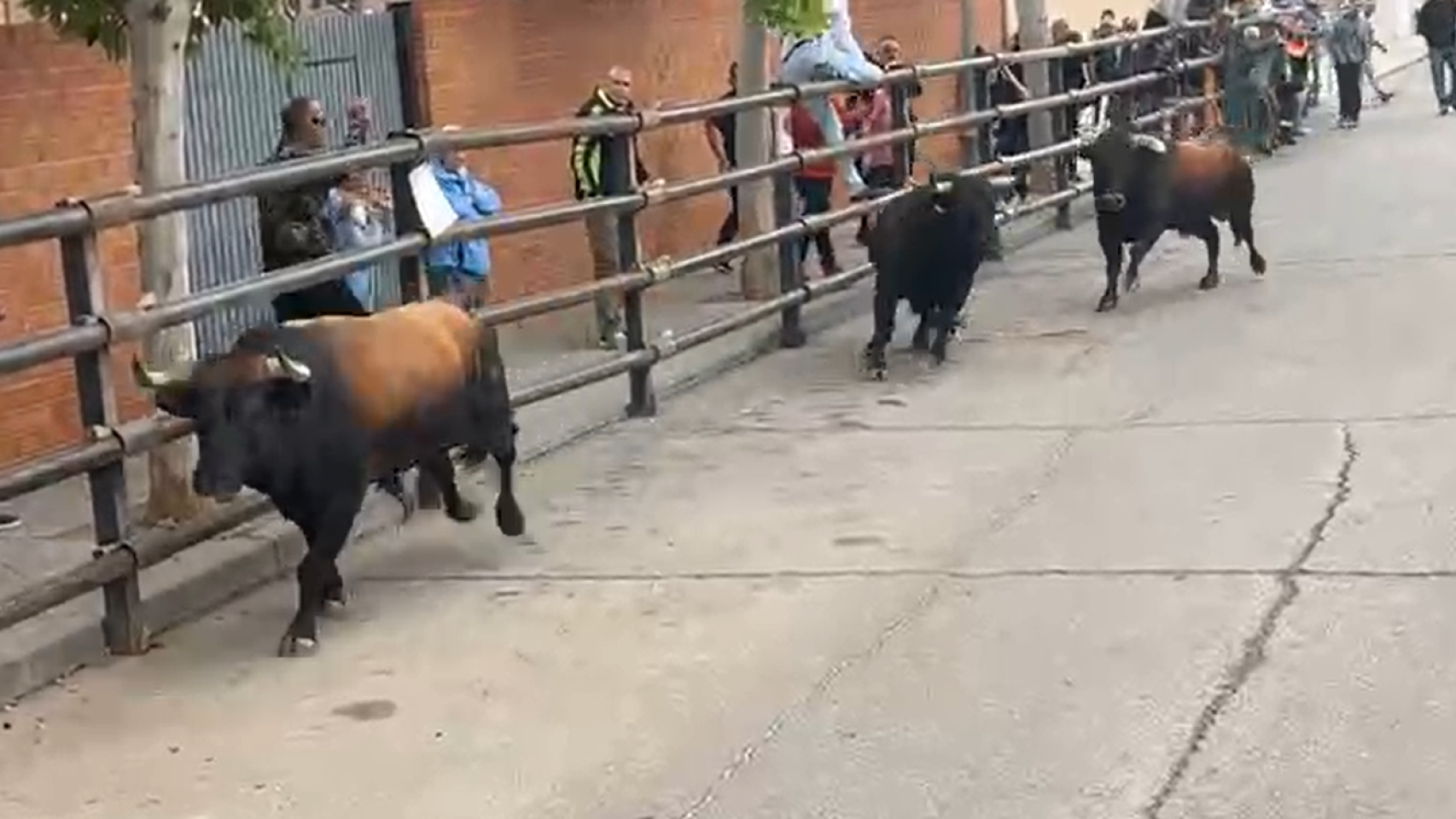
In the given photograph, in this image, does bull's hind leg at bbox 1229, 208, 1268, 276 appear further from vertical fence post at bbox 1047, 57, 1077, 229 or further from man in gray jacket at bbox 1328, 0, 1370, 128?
man in gray jacket at bbox 1328, 0, 1370, 128

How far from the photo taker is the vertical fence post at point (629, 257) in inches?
405

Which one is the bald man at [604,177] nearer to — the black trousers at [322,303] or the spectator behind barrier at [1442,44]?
the black trousers at [322,303]

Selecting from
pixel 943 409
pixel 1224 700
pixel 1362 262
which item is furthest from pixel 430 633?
pixel 1362 262

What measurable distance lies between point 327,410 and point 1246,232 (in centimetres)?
803

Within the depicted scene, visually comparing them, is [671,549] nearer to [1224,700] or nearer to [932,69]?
[1224,700]

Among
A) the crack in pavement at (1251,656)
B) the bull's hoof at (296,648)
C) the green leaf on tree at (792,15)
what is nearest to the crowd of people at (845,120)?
the green leaf on tree at (792,15)

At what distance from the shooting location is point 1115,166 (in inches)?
520

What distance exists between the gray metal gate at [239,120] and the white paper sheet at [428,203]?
1445 millimetres

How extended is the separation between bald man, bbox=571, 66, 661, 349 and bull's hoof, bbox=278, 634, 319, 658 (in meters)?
3.62

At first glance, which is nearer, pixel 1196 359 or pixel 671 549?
pixel 671 549

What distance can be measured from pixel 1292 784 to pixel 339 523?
305 centimetres

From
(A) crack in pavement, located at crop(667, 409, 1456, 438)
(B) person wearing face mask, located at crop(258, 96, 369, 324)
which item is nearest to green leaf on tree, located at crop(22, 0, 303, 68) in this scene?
(B) person wearing face mask, located at crop(258, 96, 369, 324)

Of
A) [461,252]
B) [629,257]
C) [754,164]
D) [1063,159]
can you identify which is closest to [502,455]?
[461,252]

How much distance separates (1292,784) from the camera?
17.5ft
